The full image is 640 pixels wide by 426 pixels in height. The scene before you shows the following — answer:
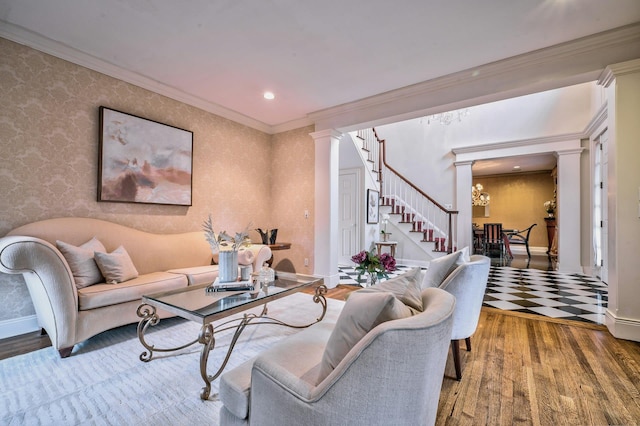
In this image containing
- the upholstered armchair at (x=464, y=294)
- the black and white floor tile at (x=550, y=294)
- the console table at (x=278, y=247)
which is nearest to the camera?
the upholstered armchair at (x=464, y=294)

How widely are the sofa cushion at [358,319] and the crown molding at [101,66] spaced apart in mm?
3637

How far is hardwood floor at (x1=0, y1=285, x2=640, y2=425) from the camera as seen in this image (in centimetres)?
150

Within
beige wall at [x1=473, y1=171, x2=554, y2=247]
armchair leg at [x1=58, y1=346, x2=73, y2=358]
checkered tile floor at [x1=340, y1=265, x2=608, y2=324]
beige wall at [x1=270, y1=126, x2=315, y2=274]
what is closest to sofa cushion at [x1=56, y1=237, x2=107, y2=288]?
armchair leg at [x1=58, y1=346, x2=73, y2=358]

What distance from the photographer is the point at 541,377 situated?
1.86 meters

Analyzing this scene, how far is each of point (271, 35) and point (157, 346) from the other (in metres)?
2.84

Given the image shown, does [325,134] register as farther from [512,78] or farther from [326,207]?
[512,78]

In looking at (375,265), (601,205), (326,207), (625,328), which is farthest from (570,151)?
(375,265)

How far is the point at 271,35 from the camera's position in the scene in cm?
255

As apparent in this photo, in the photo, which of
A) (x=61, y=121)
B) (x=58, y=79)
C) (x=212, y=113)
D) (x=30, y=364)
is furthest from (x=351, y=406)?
Result: (x=212, y=113)

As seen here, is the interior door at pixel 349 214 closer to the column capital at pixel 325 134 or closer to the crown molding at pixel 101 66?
the column capital at pixel 325 134

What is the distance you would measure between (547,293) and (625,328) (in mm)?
1594

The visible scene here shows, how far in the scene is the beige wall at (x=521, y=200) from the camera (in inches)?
364

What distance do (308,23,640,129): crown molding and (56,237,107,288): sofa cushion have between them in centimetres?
346

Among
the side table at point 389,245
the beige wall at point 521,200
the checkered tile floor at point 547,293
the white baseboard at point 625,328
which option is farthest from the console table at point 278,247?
the beige wall at point 521,200
